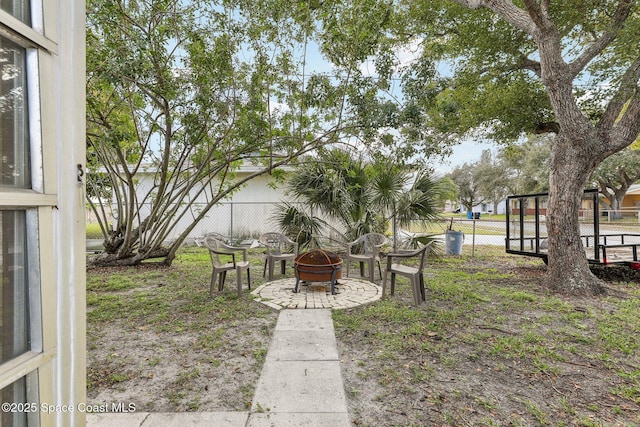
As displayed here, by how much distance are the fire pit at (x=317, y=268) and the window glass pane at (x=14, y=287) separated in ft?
14.0

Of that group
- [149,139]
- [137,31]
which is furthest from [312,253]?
[149,139]

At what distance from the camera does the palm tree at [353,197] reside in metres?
7.80

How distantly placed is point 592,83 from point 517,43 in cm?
170

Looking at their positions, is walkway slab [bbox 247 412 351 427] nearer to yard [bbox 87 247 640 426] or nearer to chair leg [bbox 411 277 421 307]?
yard [bbox 87 247 640 426]

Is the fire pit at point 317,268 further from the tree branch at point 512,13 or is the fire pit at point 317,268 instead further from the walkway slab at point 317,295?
the tree branch at point 512,13

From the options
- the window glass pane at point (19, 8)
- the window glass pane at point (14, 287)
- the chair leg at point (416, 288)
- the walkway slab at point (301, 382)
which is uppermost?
the window glass pane at point (19, 8)

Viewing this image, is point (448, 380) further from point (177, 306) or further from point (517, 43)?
point (517, 43)

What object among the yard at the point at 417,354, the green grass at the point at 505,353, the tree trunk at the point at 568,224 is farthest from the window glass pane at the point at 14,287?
the tree trunk at the point at 568,224

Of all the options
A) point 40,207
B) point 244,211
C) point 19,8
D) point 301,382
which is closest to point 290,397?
point 301,382

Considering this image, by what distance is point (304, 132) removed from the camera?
7.05m

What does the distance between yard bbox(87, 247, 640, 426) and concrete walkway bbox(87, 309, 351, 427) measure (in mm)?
100

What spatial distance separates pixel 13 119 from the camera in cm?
94

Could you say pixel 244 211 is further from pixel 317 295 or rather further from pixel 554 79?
pixel 554 79

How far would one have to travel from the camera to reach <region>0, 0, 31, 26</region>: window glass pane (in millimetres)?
916
